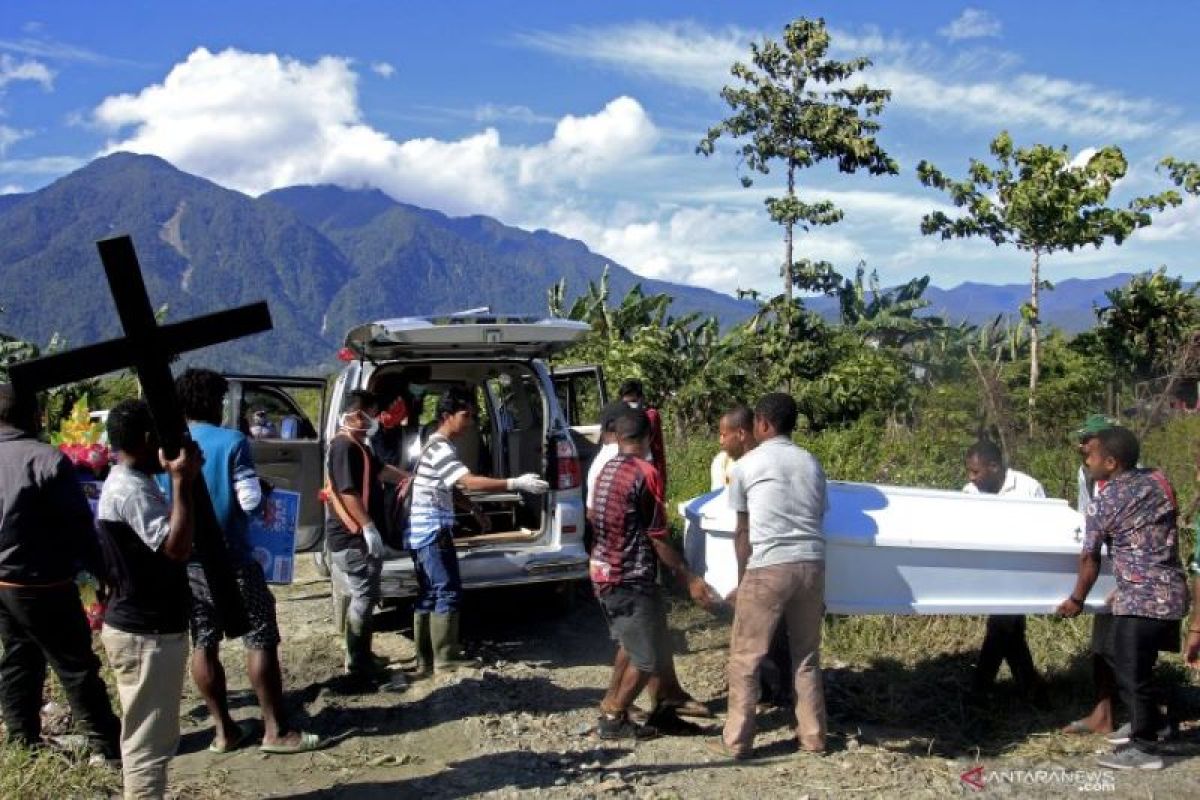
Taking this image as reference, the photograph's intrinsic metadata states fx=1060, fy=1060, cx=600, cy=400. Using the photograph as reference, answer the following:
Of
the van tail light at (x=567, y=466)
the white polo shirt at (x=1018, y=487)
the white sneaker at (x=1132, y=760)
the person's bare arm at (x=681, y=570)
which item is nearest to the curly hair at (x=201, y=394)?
the person's bare arm at (x=681, y=570)

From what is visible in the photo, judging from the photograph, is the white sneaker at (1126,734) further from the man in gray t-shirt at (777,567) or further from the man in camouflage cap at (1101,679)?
the man in gray t-shirt at (777,567)

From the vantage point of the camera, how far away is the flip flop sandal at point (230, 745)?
488 centimetres

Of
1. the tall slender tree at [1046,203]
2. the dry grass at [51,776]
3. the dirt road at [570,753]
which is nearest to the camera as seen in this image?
the dry grass at [51,776]

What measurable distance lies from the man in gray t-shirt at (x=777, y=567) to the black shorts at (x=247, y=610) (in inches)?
82.8

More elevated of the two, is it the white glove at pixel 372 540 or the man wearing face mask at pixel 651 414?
the man wearing face mask at pixel 651 414

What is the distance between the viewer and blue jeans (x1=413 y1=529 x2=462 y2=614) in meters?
5.68

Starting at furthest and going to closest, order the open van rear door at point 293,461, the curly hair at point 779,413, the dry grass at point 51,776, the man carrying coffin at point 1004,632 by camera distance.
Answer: the open van rear door at point 293,461 < the man carrying coffin at point 1004,632 < the curly hair at point 779,413 < the dry grass at point 51,776

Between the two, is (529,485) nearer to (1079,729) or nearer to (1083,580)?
(1083,580)

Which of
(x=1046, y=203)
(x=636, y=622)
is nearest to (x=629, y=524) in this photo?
(x=636, y=622)

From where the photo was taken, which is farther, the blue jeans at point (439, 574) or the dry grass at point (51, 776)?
the blue jeans at point (439, 574)

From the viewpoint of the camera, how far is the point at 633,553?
15.9 feet

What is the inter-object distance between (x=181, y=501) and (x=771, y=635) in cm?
250

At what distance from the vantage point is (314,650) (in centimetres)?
659

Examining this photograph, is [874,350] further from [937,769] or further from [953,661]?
[937,769]
